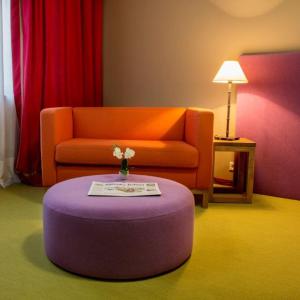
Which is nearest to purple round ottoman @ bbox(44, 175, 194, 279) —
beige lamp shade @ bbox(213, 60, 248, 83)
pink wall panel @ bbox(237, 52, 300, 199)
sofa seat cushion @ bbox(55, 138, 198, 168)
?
sofa seat cushion @ bbox(55, 138, 198, 168)

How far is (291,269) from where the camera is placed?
1.80 m

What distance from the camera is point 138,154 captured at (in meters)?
2.74

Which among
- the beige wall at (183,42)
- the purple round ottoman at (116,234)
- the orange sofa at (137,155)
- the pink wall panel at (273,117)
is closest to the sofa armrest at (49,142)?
the orange sofa at (137,155)

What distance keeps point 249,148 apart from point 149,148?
803mm

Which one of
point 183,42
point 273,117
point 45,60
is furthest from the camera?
point 183,42

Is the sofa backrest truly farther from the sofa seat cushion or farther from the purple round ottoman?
the purple round ottoman

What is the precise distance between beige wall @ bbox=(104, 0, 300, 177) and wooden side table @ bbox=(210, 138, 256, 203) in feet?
→ 1.63

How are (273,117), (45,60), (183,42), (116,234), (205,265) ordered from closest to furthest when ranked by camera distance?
1. (116,234)
2. (205,265)
3. (273,117)
4. (45,60)
5. (183,42)

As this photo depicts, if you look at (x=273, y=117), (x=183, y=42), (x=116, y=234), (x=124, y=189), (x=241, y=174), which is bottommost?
(x=241, y=174)

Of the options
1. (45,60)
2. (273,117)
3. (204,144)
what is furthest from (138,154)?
(45,60)

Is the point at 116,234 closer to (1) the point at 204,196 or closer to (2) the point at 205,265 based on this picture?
(2) the point at 205,265

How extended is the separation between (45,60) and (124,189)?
2.03m

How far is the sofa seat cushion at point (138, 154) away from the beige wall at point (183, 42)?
3.08 ft

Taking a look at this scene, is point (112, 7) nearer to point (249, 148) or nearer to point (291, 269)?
point (249, 148)
